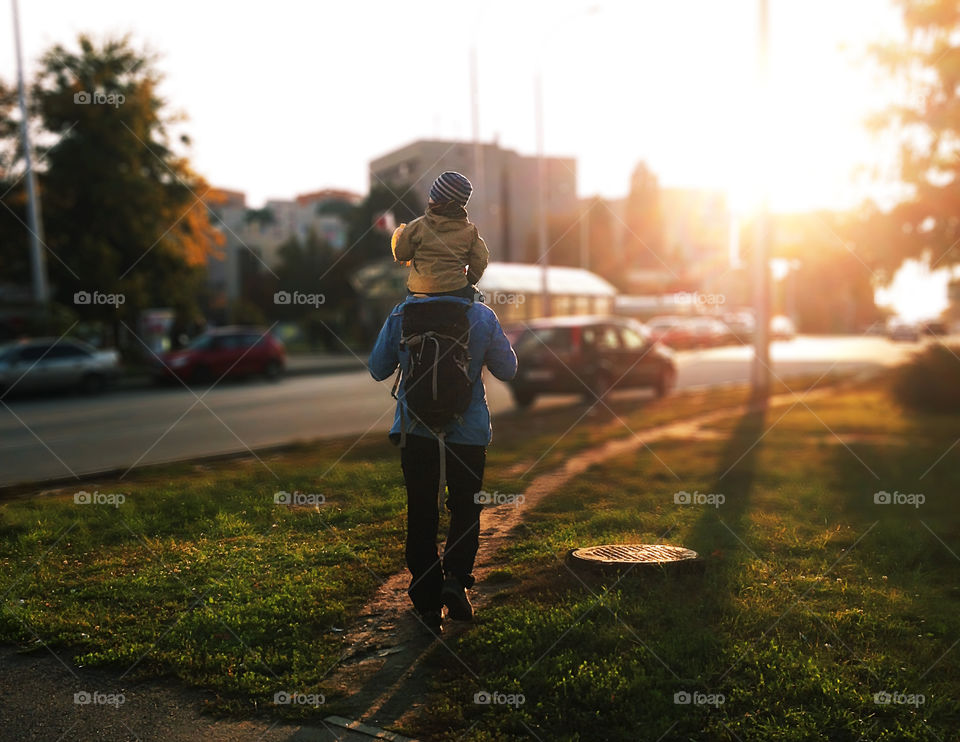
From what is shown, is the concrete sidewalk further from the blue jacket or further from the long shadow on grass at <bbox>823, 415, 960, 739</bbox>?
the long shadow on grass at <bbox>823, 415, 960, 739</bbox>

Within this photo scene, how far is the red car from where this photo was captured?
2341cm

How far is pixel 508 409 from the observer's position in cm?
1549

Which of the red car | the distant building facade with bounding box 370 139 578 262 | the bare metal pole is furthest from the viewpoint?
the bare metal pole

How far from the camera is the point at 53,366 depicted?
21.1 m

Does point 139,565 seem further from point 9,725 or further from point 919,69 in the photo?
point 919,69

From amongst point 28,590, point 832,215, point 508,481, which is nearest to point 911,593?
point 508,481

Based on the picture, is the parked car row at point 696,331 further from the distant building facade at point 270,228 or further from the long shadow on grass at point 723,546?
the long shadow on grass at point 723,546

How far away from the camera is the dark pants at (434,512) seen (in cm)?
406

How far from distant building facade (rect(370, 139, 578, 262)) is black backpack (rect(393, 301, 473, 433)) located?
1239 mm

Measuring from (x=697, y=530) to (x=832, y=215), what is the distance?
14192 mm

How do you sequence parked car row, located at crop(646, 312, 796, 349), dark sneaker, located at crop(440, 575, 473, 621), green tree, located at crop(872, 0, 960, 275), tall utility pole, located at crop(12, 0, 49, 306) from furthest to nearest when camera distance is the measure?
parked car row, located at crop(646, 312, 796, 349) → tall utility pole, located at crop(12, 0, 49, 306) → green tree, located at crop(872, 0, 960, 275) → dark sneaker, located at crop(440, 575, 473, 621)

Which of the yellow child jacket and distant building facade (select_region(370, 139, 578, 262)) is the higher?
distant building facade (select_region(370, 139, 578, 262))

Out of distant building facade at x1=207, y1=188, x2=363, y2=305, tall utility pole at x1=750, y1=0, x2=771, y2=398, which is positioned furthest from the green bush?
distant building facade at x1=207, y1=188, x2=363, y2=305

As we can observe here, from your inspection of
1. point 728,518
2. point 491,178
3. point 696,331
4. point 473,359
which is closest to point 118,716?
point 473,359
